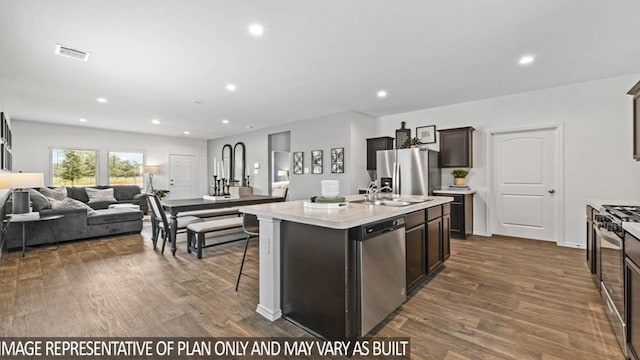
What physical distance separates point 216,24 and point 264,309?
2.54 m

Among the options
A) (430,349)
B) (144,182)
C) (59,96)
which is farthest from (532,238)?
(144,182)

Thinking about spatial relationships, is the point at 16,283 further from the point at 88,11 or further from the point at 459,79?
the point at 459,79

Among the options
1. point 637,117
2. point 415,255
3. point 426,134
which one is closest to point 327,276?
point 415,255

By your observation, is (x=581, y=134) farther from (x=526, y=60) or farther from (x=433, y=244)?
(x=433, y=244)

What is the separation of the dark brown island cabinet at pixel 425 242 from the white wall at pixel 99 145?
357 inches

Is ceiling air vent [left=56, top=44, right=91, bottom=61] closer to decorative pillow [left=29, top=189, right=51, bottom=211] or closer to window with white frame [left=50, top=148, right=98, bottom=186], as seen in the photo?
decorative pillow [left=29, top=189, right=51, bottom=211]

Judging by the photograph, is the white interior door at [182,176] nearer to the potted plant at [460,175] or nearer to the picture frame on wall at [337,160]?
the picture frame on wall at [337,160]

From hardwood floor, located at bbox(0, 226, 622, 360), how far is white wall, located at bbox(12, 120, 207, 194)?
4912mm

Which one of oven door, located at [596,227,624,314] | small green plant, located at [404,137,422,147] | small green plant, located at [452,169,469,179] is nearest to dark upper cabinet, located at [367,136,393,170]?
small green plant, located at [404,137,422,147]

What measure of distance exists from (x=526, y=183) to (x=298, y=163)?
15.3 ft

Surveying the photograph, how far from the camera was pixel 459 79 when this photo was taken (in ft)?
13.1

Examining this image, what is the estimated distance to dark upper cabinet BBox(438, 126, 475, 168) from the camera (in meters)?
4.98

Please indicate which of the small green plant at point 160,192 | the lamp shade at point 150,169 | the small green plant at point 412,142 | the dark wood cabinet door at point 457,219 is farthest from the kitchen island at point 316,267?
the lamp shade at point 150,169

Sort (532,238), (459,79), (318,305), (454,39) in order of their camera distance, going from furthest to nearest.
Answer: (532,238) < (459,79) < (454,39) < (318,305)
